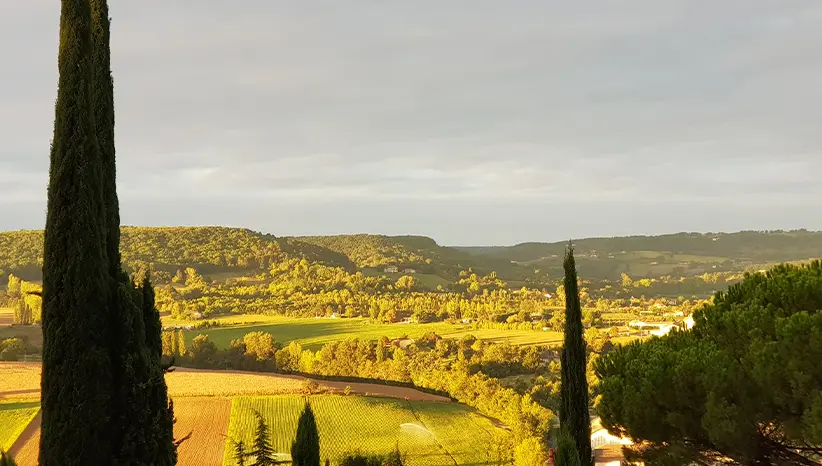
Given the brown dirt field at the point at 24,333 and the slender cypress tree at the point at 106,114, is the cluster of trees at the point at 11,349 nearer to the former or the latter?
the brown dirt field at the point at 24,333

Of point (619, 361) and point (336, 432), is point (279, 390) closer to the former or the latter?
point (336, 432)

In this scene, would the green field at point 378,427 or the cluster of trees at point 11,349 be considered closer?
the green field at point 378,427

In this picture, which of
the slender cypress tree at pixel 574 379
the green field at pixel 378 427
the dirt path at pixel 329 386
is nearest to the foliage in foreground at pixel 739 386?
the slender cypress tree at pixel 574 379

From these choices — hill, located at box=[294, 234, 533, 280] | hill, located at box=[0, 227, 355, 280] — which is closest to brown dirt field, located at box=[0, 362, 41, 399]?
hill, located at box=[0, 227, 355, 280]

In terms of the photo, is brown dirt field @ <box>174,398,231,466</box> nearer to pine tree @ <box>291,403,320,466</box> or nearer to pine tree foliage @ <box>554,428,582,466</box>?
pine tree @ <box>291,403,320,466</box>

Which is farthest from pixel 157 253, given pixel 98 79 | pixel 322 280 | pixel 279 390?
pixel 98 79

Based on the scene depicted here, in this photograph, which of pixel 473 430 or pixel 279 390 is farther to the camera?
pixel 279 390

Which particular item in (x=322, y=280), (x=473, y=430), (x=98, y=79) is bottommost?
(x=473, y=430)
